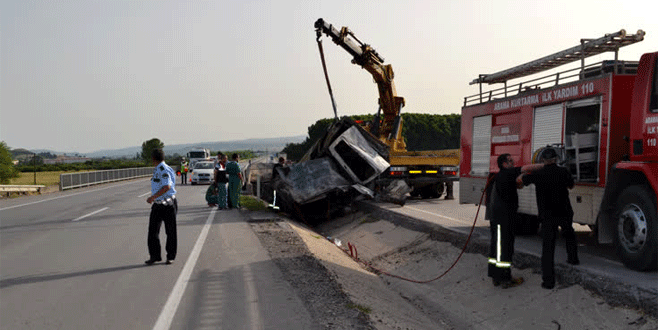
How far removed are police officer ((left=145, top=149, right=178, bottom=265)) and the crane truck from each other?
10863mm

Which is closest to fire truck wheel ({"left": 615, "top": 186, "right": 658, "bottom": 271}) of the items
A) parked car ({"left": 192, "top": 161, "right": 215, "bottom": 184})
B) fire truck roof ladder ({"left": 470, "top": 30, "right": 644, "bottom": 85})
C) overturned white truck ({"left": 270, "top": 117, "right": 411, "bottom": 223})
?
fire truck roof ladder ({"left": 470, "top": 30, "right": 644, "bottom": 85})

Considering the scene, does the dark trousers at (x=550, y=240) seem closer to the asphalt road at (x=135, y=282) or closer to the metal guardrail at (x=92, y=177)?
the asphalt road at (x=135, y=282)

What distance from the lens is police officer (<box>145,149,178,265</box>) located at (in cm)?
818

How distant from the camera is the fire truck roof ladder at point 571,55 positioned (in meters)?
7.87

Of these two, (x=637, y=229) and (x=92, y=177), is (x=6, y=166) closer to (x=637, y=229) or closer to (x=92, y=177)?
(x=92, y=177)

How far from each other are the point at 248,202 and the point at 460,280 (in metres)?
12.0

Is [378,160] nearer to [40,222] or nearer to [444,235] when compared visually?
[444,235]

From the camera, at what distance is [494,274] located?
754 cm

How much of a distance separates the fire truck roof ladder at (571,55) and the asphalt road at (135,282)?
575 centimetres

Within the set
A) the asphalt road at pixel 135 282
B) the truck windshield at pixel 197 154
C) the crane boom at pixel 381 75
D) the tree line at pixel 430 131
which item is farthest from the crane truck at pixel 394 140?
the tree line at pixel 430 131

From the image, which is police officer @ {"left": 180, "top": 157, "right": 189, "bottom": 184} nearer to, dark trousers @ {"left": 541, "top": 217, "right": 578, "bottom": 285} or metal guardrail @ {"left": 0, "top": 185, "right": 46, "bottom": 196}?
metal guardrail @ {"left": 0, "top": 185, "right": 46, "bottom": 196}

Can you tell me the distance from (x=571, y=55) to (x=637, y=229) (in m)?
3.79

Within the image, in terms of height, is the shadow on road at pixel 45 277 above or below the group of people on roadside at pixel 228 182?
below

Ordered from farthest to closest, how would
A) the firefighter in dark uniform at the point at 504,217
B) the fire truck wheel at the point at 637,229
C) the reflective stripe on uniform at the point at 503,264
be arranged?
the reflective stripe on uniform at the point at 503,264, the firefighter in dark uniform at the point at 504,217, the fire truck wheel at the point at 637,229
